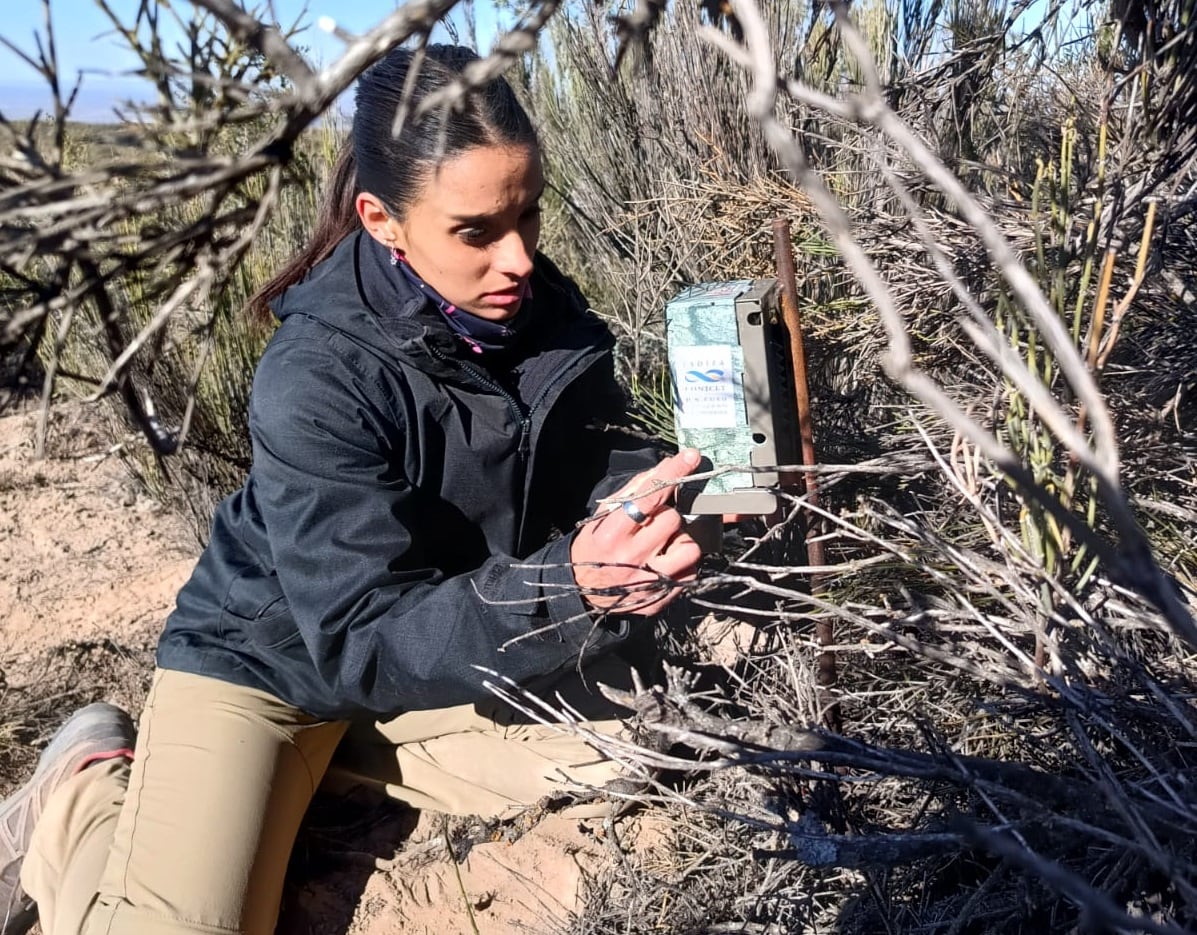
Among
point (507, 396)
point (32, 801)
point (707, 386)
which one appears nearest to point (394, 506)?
point (507, 396)

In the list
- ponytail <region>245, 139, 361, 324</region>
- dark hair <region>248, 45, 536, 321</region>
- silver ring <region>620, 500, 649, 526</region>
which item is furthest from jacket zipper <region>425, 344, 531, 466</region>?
silver ring <region>620, 500, 649, 526</region>

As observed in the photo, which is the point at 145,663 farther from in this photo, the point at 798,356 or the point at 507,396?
the point at 798,356

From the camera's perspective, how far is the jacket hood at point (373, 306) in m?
1.83

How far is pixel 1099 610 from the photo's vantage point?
1.35m

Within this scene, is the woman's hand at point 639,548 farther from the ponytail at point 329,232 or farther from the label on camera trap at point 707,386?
the ponytail at point 329,232

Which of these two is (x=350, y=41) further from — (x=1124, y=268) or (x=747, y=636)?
(x=747, y=636)

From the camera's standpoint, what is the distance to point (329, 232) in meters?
2.11

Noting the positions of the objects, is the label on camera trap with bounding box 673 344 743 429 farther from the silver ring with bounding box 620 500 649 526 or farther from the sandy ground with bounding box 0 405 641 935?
the sandy ground with bounding box 0 405 641 935

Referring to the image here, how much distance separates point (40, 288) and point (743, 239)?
1.64m

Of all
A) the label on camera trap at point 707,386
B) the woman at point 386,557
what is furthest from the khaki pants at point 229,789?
the label on camera trap at point 707,386

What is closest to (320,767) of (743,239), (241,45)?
(743,239)

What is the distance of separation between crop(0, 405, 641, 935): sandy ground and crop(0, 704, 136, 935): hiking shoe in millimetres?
366

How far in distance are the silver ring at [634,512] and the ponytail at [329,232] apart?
36.5 inches

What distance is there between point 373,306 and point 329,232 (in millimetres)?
343
